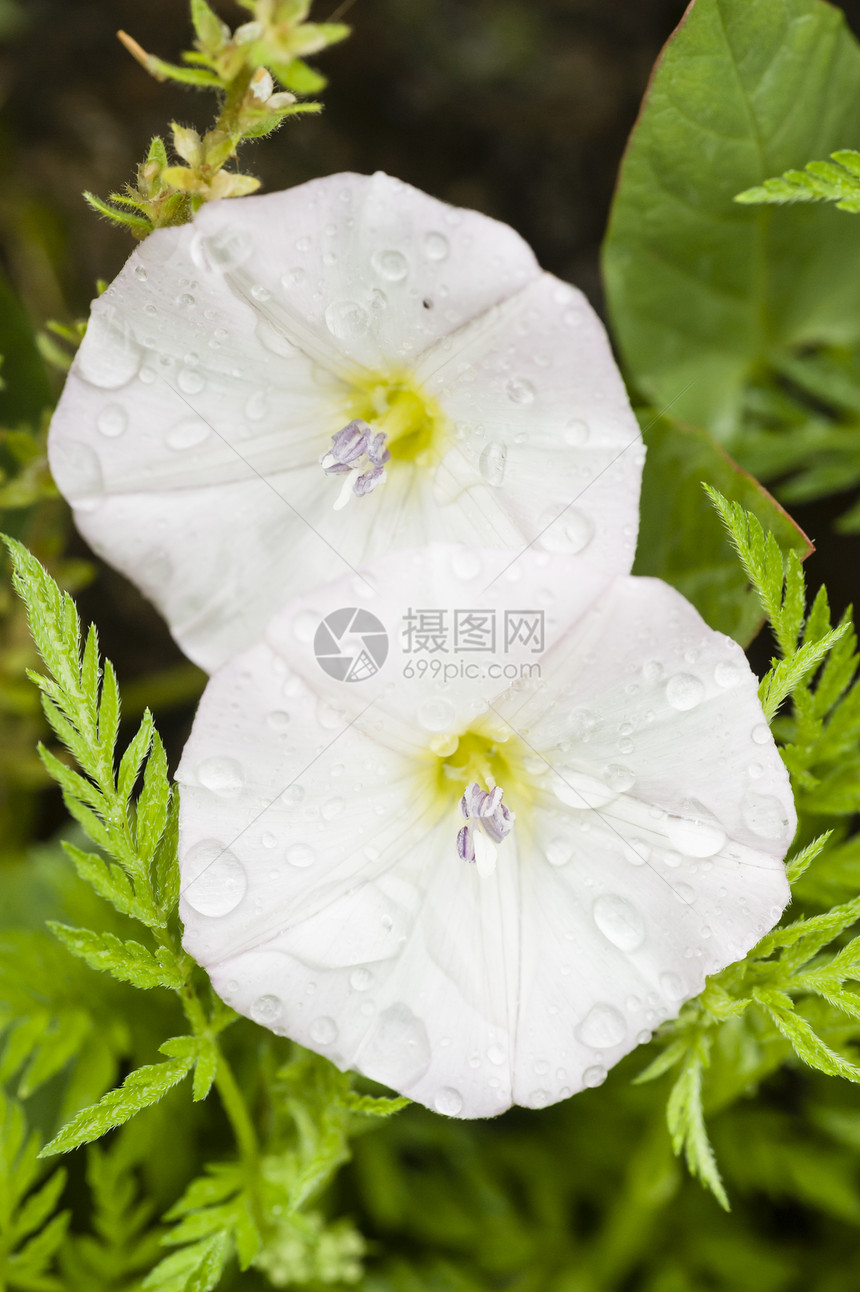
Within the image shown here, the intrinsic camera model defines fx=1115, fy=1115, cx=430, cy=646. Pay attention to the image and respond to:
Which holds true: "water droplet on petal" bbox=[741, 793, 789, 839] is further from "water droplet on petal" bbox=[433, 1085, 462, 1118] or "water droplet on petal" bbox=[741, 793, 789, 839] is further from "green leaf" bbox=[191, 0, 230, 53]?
"green leaf" bbox=[191, 0, 230, 53]

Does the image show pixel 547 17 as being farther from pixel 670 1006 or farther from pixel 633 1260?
pixel 633 1260

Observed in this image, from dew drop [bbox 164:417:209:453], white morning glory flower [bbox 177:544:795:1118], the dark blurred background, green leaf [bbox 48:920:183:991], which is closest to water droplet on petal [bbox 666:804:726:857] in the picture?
white morning glory flower [bbox 177:544:795:1118]

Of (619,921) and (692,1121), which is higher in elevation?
(619,921)

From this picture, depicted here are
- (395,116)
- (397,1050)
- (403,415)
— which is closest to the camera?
(397,1050)

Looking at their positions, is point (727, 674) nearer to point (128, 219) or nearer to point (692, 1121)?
point (692, 1121)

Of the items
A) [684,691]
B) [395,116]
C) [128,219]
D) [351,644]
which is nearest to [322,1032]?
[351,644]

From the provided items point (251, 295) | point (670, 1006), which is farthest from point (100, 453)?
point (670, 1006)
